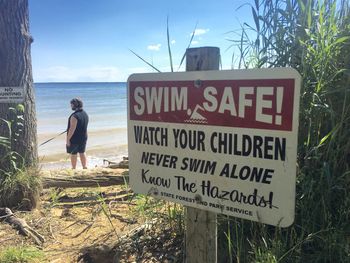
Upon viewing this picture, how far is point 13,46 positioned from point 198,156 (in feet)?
10.4

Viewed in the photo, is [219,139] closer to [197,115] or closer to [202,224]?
[197,115]

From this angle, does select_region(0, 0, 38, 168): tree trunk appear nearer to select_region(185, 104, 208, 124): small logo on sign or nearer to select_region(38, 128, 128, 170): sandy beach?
select_region(185, 104, 208, 124): small logo on sign

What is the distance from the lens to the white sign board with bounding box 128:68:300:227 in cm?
131

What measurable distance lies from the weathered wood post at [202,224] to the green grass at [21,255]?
1.59 metres

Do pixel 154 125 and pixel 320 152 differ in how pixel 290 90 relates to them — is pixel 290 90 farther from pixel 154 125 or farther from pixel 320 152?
pixel 320 152

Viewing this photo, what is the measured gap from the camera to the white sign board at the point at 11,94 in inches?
152

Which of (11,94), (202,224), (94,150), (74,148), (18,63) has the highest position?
(18,63)

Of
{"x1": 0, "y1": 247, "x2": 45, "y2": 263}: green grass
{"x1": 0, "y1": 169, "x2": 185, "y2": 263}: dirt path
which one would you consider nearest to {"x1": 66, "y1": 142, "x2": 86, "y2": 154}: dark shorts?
{"x1": 0, "y1": 169, "x2": 185, "y2": 263}: dirt path

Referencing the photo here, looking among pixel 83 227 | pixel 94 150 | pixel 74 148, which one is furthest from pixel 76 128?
pixel 94 150

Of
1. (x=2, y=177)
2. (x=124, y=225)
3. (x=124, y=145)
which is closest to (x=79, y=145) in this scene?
(x=2, y=177)

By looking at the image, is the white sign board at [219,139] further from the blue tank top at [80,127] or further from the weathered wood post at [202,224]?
the blue tank top at [80,127]

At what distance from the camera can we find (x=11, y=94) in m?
3.89

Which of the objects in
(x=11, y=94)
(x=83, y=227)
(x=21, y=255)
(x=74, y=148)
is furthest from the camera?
(x=74, y=148)

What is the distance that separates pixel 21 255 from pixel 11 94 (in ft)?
6.15
